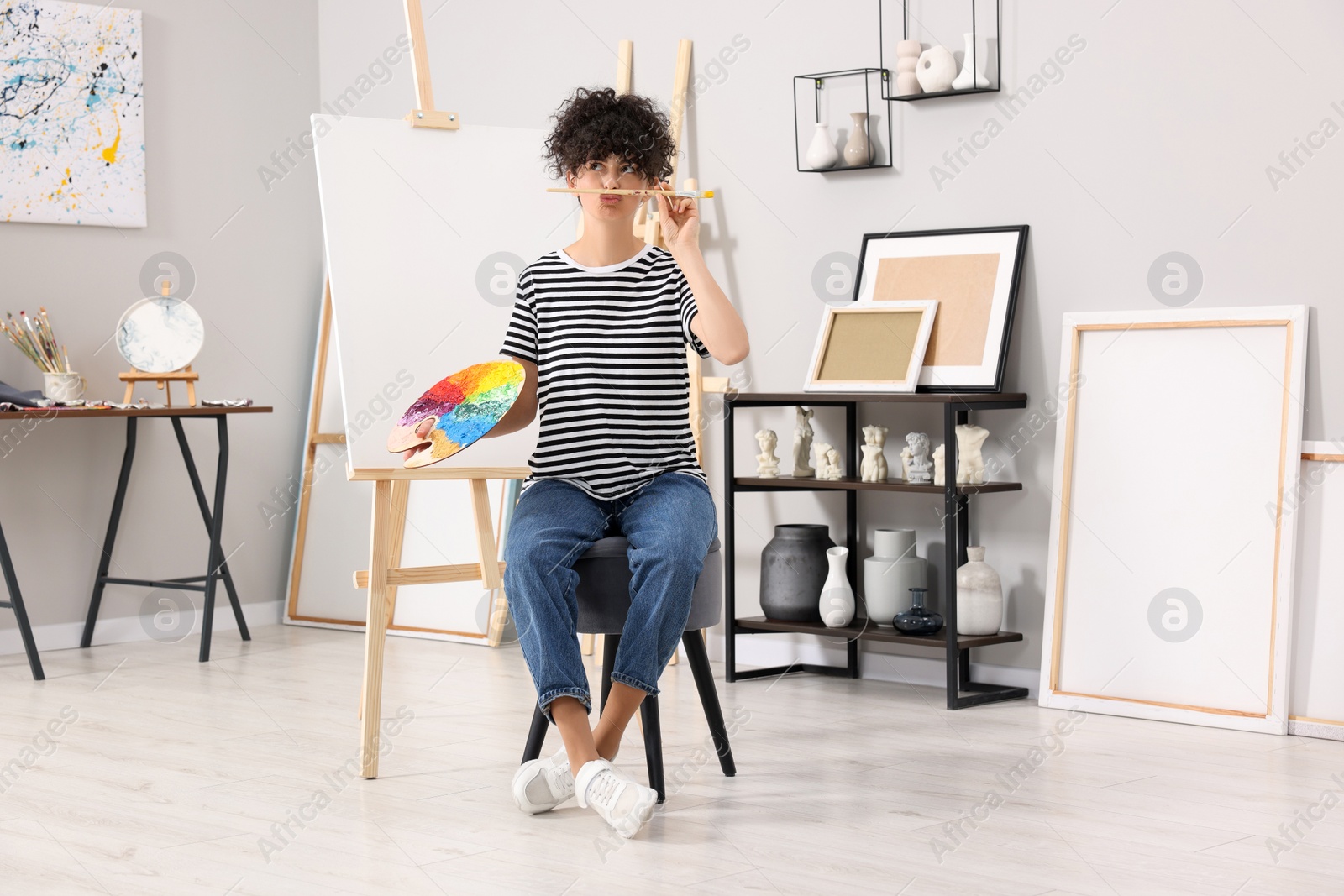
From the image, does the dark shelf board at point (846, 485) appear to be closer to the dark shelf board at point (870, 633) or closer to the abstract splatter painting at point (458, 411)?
the dark shelf board at point (870, 633)

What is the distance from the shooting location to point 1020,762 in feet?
8.24

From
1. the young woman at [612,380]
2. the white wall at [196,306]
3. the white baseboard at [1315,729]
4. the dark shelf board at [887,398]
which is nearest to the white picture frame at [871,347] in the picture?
the dark shelf board at [887,398]

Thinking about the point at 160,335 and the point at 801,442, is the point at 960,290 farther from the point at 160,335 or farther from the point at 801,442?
the point at 160,335

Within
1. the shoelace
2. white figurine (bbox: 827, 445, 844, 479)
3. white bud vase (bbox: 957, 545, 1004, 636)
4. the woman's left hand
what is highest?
the woman's left hand

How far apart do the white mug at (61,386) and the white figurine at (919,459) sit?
2218 mm

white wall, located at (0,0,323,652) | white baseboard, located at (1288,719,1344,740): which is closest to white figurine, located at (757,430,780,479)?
white baseboard, located at (1288,719,1344,740)

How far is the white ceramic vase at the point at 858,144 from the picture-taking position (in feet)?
10.9

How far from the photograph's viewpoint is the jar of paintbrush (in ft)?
11.9

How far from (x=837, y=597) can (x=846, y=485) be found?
28cm

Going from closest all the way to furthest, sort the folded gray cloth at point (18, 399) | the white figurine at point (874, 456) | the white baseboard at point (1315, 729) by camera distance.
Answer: the white baseboard at point (1315, 729), the white figurine at point (874, 456), the folded gray cloth at point (18, 399)

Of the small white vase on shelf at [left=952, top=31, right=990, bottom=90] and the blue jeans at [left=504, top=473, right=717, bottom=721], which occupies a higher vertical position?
the small white vase on shelf at [left=952, top=31, right=990, bottom=90]

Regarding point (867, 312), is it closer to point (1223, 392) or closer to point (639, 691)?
point (1223, 392)

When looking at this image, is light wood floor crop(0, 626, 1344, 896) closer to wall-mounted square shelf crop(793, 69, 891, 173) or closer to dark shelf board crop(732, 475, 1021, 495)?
dark shelf board crop(732, 475, 1021, 495)

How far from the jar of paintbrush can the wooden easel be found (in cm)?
143
